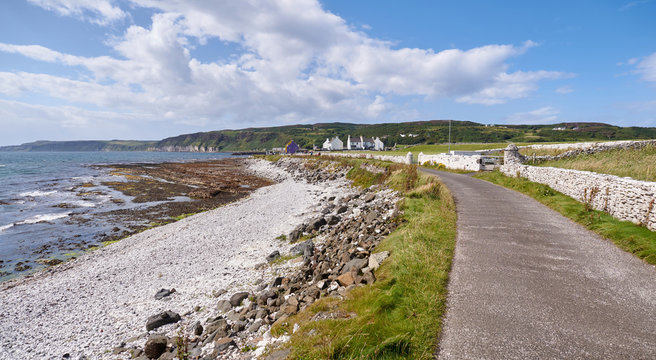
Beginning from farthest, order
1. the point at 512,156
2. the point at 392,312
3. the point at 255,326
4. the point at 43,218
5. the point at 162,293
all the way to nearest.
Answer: the point at 43,218 < the point at 512,156 < the point at 162,293 < the point at 255,326 < the point at 392,312

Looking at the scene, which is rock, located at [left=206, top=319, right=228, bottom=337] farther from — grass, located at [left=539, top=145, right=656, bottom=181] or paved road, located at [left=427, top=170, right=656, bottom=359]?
grass, located at [left=539, top=145, right=656, bottom=181]

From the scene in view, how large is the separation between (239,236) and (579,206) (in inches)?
698

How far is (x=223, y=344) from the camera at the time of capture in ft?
23.1

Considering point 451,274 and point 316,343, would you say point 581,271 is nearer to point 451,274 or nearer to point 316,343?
point 451,274

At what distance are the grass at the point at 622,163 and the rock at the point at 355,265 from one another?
1536 centimetres

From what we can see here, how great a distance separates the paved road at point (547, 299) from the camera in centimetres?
454

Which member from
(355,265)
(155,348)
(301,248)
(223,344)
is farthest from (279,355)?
(301,248)

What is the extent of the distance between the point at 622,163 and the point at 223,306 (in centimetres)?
2608

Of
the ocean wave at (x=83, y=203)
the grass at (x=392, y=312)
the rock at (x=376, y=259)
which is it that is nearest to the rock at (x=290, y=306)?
the grass at (x=392, y=312)

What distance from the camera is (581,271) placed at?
23.2 ft

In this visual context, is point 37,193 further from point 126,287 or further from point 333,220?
point 333,220

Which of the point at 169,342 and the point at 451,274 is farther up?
the point at 451,274

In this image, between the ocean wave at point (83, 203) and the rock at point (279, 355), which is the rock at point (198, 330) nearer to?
the rock at point (279, 355)

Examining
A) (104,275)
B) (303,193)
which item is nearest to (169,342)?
(104,275)
